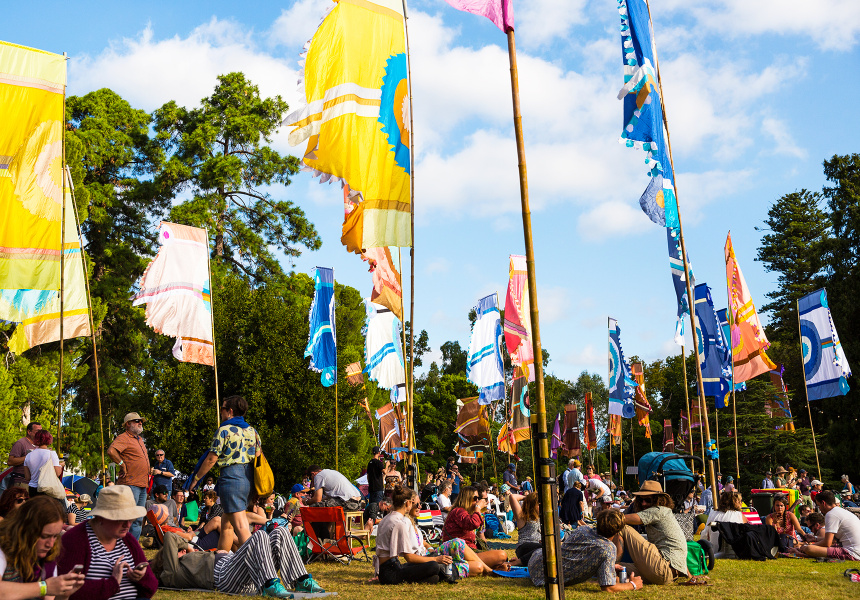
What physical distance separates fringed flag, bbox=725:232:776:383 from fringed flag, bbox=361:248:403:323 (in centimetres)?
1014

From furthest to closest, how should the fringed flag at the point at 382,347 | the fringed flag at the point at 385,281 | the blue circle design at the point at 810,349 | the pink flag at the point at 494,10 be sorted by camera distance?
1. the blue circle design at the point at 810,349
2. the fringed flag at the point at 382,347
3. the fringed flag at the point at 385,281
4. the pink flag at the point at 494,10

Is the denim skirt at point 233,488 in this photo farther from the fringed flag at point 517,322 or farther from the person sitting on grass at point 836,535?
the fringed flag at point 517,322

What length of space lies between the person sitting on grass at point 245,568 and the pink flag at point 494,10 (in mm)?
4825

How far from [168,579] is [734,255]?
1431cm

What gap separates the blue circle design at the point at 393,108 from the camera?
29.4ft

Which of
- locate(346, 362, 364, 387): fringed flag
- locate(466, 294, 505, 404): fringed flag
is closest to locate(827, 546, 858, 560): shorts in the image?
locate(466, 294, 505, 404): fringed flag

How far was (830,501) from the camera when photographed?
1097 cm

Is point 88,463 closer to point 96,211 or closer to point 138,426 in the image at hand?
point 96,211

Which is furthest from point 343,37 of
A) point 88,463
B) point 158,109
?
point 158,109

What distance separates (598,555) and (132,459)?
546 cm

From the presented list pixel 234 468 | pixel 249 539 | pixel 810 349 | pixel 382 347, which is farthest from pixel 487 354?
pixel 249 539

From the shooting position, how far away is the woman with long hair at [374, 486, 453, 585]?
27.1ft

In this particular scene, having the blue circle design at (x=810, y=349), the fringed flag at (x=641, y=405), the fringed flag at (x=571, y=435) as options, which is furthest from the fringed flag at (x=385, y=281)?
the fringed flag at (x=641, y=405)

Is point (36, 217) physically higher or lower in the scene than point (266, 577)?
higher
